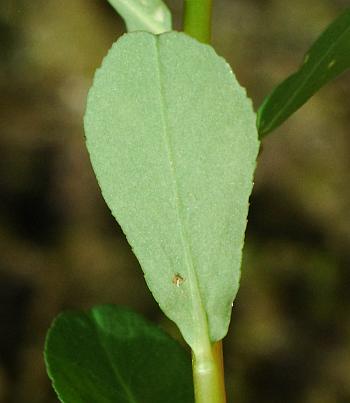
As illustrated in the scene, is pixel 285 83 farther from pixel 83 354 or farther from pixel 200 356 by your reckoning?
pixel 83 354

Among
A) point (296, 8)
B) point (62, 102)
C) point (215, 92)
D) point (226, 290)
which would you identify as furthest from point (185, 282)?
point (296, 8)

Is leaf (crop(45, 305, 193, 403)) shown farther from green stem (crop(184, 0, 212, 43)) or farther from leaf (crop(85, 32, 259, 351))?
green stem (crop(184, 0, 212, 43))

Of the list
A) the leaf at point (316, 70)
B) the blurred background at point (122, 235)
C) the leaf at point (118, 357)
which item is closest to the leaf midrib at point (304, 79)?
the leaf at point (316, 70)

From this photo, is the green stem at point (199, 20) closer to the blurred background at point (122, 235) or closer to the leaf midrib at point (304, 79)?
the leaf midrib at point (304, 79)

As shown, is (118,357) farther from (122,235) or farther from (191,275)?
(122,235)

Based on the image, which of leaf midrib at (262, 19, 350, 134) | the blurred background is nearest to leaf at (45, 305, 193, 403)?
leaf midrib at (262, 19, 350, 134)
